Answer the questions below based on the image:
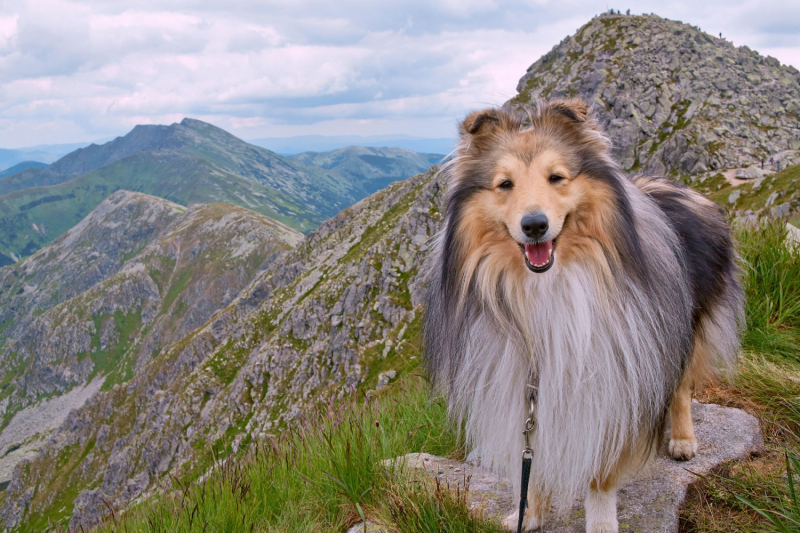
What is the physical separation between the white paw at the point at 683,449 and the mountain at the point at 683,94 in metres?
93.6

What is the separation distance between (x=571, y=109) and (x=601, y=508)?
3322mm

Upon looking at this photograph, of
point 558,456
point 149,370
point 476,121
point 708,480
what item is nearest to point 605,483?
point 558,456

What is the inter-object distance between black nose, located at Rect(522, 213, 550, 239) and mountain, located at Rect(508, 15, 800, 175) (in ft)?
310

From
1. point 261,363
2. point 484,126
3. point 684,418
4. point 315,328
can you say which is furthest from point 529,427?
point 261,363

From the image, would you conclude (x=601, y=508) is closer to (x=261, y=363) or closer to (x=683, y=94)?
(x=261, y=363)

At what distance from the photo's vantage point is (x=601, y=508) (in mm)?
4008

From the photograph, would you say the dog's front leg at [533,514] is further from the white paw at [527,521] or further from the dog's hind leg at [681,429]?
the dog's hind leg at [681,429]

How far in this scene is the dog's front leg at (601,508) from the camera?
3952 mm

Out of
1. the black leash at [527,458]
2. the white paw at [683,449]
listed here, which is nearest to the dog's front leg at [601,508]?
the black leash at [527,458]

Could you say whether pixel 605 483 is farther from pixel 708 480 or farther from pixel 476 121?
pixel 476 121

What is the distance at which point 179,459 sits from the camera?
9550cm

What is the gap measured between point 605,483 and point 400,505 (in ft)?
Answer: 5.72

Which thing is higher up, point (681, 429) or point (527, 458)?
point (527, 458)

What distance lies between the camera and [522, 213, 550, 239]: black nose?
11.4 feet
